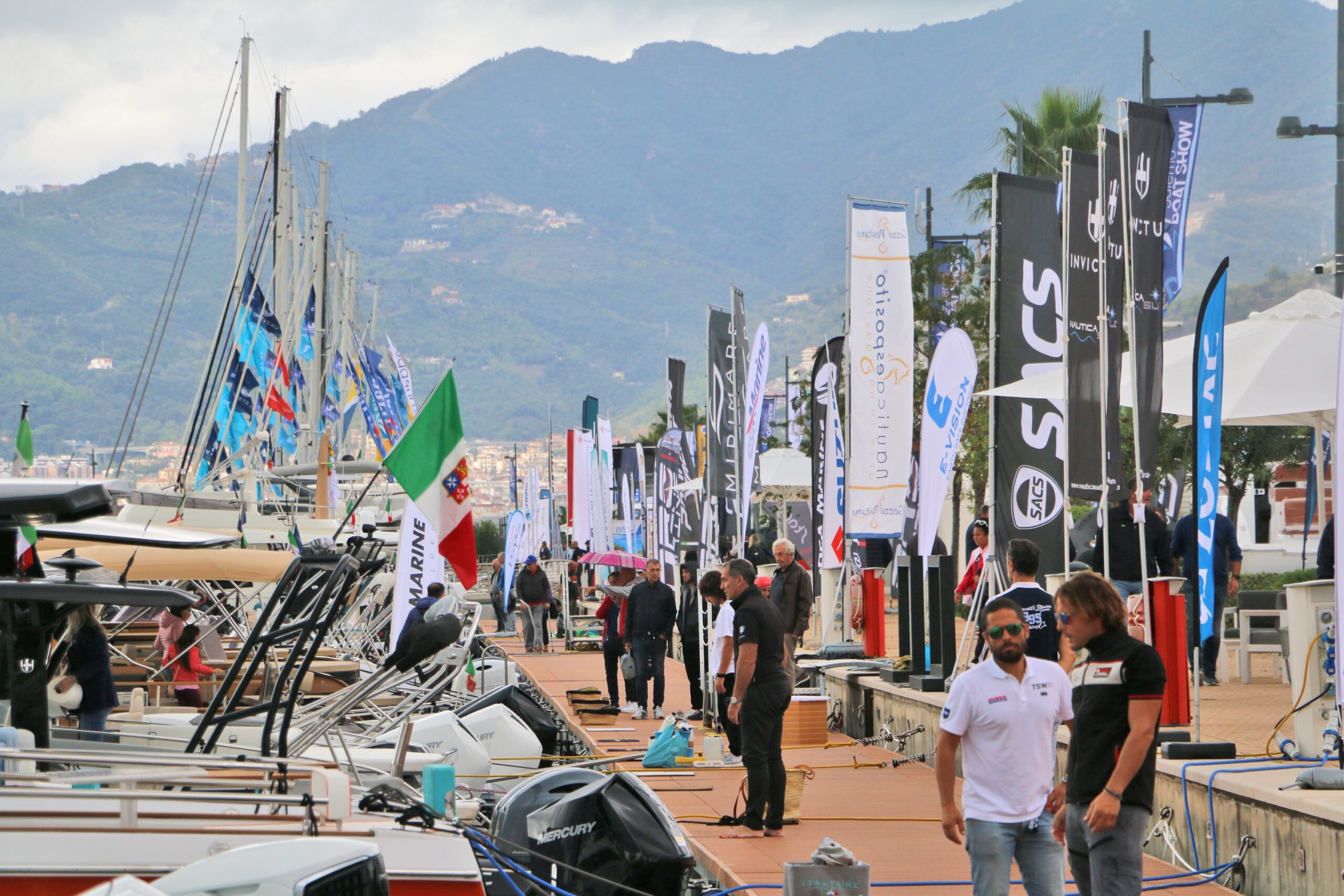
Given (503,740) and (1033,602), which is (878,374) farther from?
(1033,602)

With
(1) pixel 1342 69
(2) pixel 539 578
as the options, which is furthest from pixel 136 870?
(2) pixel 539 578

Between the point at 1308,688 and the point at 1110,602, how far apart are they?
14.7 ft

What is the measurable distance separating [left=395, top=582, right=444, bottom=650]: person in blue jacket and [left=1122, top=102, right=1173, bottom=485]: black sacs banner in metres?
5.75

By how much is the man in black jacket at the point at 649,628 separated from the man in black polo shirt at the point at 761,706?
798cm

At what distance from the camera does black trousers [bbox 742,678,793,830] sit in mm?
10961

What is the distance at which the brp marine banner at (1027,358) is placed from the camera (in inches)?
557

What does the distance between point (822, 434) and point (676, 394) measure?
30.4 feet

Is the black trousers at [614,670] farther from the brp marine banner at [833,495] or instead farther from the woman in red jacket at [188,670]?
the woman in red jacket at [188,670]

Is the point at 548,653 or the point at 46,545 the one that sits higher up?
the point at 46,545

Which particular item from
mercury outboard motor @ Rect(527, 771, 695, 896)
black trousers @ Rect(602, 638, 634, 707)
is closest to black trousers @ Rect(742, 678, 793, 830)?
mercury outboard motor @ Rect(527, 771, 695, 896)

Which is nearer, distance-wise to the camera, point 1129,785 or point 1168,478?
point 1129,785

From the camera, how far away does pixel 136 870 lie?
5.65m

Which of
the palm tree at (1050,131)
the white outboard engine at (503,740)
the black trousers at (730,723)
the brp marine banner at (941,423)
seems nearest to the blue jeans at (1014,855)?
the black trousers at (730,723)

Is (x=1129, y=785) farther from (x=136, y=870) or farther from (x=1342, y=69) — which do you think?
(x=1342, y=69)
